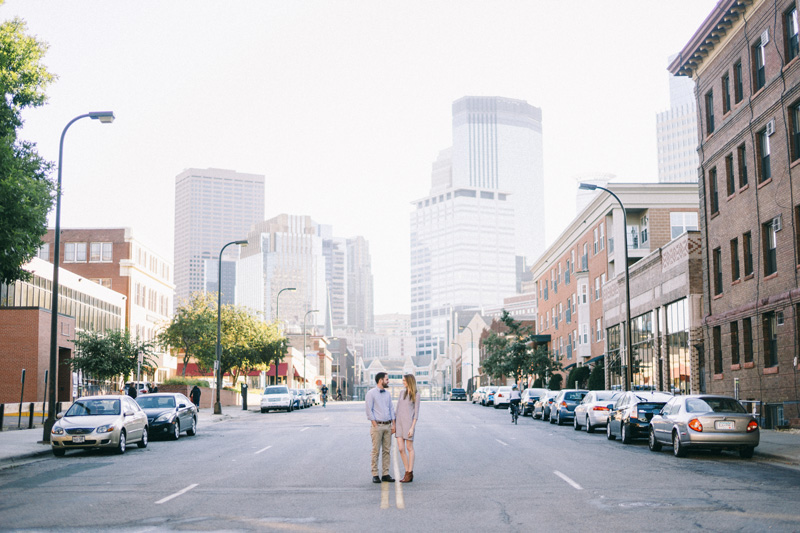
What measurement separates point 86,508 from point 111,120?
15.7 m

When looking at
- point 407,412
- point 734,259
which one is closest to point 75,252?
point 734,259

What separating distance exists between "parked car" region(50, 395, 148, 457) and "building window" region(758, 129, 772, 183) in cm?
2212

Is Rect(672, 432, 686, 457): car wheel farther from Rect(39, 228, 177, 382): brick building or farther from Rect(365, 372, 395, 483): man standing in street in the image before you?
Rect(39, 228, 177, 382): brick building

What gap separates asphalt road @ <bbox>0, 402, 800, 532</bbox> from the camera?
10.5 m

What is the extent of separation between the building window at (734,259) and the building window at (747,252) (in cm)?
97

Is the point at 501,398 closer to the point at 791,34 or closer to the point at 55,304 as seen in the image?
the point at 791,34

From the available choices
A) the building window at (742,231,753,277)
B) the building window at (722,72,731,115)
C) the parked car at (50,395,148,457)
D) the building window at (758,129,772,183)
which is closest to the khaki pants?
the parked car at (50,395,148,457)

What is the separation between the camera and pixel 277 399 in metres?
52.9

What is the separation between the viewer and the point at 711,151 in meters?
35.2

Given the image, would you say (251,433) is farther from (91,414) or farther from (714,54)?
(714,54)

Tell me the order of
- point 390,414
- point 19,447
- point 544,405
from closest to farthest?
1. point 390,414
2. point 19,447
3. point 544,405

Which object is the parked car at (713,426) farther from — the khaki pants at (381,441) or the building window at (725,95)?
the building window at (725,95)

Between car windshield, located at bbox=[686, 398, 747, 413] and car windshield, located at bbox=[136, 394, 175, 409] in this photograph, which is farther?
car windshield, located at bbox=[136, 394, 175, 409]

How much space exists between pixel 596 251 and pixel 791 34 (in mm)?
31973
